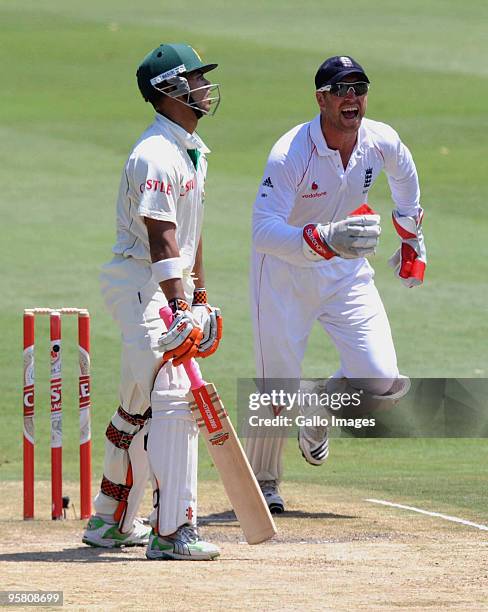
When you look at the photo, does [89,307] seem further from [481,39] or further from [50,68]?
[481,39]

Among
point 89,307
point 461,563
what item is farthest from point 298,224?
point 89,307

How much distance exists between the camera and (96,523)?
21.8 ft

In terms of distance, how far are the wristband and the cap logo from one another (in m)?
0.76

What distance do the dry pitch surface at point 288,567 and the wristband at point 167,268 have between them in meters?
1.07

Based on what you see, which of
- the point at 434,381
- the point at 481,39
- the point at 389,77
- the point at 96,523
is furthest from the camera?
the point at 481,39

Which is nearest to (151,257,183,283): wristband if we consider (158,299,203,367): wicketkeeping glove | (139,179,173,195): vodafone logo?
(158,299,203,367): wicketkeeping glove

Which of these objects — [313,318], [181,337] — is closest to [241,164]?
[313,318]

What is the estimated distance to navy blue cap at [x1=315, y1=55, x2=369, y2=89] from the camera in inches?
299

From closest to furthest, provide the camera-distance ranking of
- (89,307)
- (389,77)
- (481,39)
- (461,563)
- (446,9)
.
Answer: (461,563)
(89,307)
(389,77)
(481,39)
(446,9)

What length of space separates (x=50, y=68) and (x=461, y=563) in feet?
78.4

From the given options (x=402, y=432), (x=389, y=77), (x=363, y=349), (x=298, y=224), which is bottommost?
(x=402, y=432)

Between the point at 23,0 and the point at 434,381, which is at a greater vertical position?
the point at 23,0

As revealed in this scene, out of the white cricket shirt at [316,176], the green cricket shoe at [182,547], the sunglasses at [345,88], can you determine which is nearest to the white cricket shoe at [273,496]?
the white cricket shirt at [316,176]

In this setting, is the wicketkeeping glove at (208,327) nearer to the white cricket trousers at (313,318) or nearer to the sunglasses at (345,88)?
the white cricket trousers at (313,318)
